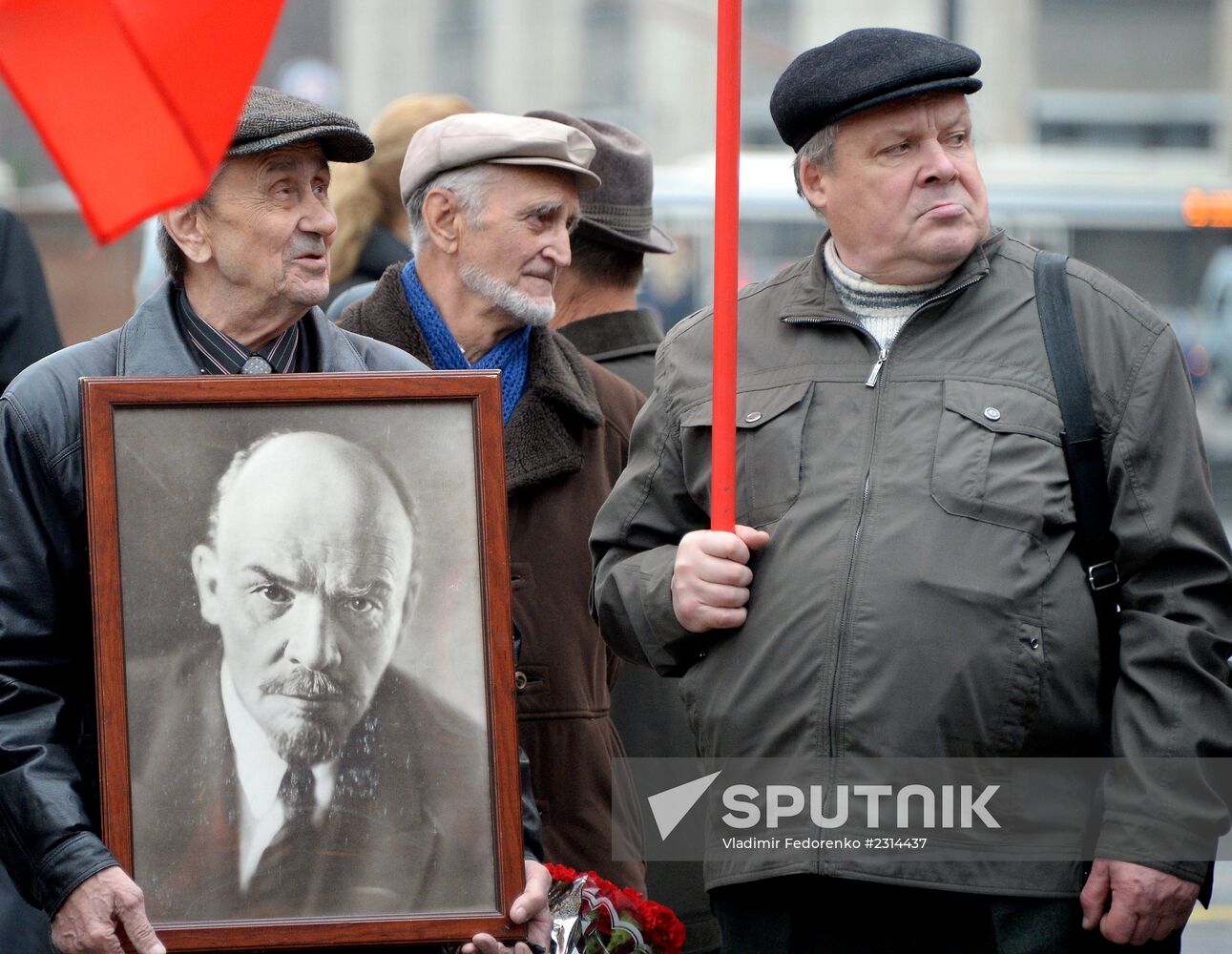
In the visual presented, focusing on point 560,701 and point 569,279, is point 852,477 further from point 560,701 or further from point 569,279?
point 569,279

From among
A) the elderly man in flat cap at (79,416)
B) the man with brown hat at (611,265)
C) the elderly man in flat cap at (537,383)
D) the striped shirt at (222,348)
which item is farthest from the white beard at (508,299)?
Answer: the striped shirt at (222,348)

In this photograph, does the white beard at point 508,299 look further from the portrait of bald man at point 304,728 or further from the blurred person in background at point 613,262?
the portrait of bald man at point 304,728

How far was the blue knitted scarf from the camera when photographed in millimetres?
3865

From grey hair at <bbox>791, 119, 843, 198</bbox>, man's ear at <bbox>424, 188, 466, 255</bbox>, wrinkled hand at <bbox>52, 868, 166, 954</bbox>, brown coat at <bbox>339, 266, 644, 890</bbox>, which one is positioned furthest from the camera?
man's ear at <bbox>424, 188, 466, 255</bbox>

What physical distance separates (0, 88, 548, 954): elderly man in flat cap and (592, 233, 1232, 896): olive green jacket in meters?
0.55

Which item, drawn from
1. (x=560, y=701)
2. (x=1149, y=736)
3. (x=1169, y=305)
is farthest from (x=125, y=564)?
(x=1169, y=305)

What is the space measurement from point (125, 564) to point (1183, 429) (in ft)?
5.37

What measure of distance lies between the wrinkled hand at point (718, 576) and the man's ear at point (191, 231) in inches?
36.0

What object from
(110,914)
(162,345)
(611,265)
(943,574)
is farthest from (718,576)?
(611,265)

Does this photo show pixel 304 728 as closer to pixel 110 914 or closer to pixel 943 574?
pixel 110 914

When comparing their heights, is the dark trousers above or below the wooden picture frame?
below

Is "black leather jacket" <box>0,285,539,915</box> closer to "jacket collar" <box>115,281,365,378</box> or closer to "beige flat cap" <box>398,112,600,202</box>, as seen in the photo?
"jacket collar" <box>115,281,365,378</box>

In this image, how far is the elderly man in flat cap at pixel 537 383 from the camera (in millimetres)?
3727

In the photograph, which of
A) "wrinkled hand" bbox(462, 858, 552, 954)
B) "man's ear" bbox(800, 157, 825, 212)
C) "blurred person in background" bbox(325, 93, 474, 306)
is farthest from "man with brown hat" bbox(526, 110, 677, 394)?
"wrinkled hand" bbox(462, 858, 552, 954)
